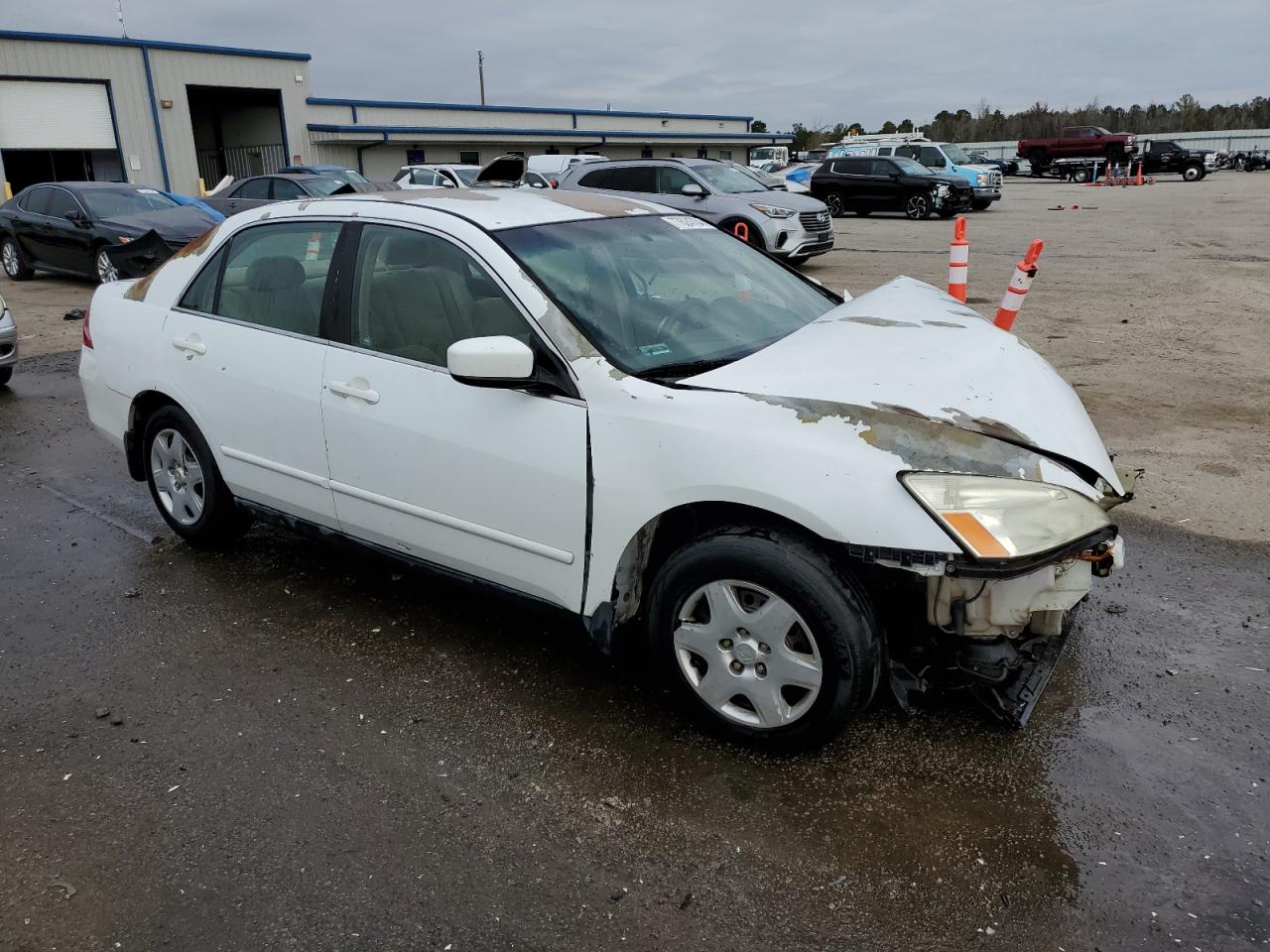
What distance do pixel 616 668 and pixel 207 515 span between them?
7.24 feet

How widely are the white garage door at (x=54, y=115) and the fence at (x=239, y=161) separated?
5558mm

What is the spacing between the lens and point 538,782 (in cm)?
303

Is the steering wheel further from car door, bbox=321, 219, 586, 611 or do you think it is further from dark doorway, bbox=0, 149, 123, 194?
dark doorway, bbox=0, 149, 123, 194

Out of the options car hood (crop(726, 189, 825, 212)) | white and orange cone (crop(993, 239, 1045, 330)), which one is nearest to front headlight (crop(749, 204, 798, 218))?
car hood (crop(726, 189, 825, 212))

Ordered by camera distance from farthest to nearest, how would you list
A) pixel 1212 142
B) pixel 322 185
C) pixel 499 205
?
pixel 1212 142 → pixel 322 185 → pixel 499 205

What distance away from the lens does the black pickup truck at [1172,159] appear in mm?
39000

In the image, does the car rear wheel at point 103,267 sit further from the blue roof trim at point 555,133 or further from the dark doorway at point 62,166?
the blue roof trim at point 555,133

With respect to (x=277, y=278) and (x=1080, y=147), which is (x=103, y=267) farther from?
(x=1080, y=147)

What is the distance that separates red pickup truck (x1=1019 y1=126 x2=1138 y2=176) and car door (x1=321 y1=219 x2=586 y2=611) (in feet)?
144

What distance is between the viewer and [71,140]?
2798cm

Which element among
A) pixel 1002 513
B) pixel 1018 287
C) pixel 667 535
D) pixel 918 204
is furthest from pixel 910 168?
pixel 1002 513

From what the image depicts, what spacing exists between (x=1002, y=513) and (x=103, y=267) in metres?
14.1

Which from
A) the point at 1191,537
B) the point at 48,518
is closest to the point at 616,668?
the point at 1191,537

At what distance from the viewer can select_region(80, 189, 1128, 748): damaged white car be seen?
2.78 metres
